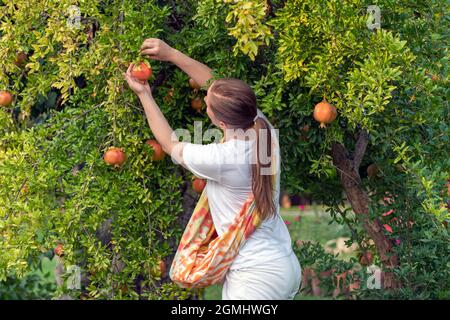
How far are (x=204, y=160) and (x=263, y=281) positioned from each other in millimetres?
489

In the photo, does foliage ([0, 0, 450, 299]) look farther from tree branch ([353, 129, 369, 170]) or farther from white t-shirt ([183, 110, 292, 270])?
white t-shirt ([183, 110, 292, 270])

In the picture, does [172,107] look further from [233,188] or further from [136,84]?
[233,188]

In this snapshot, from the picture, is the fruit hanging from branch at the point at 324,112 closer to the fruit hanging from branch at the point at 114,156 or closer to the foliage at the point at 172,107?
the foliage at the point at 172,107

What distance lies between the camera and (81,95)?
351 centimetres

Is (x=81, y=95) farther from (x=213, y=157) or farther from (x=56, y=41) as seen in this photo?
(x=213, y=157)

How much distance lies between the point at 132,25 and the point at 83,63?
0.96 feet

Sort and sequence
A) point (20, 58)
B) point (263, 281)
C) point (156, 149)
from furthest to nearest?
point (20, 58)
point (156, 149)
point (263, 281)

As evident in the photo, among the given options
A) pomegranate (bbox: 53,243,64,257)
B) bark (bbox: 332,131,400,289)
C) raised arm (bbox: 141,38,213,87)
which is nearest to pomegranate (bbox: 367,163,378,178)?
bark (bbox: 332,131,400,289)

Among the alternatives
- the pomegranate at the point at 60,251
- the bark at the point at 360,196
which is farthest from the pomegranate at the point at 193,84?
the pomegranate at the point at 60,251

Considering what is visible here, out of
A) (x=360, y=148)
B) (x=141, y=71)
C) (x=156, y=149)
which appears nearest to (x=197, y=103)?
(x=156, y=149)

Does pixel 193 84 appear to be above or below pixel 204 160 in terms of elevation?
above

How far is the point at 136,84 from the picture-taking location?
312cm

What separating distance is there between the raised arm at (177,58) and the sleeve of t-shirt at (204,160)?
0.46 metres

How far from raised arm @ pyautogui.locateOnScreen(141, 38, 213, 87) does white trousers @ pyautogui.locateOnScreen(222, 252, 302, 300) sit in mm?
855
